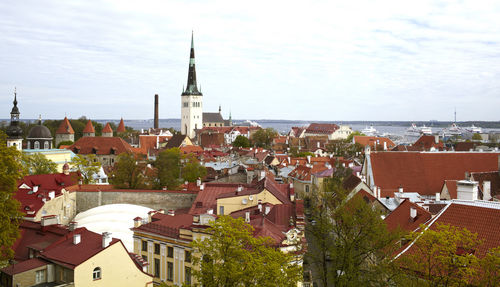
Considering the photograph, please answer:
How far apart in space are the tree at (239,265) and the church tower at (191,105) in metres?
135

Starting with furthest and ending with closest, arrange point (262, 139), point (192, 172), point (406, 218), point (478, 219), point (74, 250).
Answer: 1. point (262, 139)
2. point (192, 172)
3. point (406, 218)
4. point (74, 250)
5. point (478, 219)

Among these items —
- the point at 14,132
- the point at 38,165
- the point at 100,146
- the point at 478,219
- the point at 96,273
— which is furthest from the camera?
the point at 100,146

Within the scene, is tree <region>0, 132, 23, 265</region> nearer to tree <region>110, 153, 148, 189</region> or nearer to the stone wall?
the stone wall

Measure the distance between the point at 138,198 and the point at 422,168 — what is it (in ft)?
75.8

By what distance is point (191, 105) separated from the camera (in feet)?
495

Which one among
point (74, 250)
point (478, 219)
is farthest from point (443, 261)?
point (74, 250)

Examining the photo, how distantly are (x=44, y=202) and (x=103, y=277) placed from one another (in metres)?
16.7

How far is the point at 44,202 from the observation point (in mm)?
34906

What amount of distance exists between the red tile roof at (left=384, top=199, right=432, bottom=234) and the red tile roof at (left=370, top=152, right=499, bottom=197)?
38.7 ft

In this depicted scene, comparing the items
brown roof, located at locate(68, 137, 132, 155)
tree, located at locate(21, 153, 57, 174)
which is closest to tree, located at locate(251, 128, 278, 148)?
brown roof, located at locate(68, 137, 132, 155)

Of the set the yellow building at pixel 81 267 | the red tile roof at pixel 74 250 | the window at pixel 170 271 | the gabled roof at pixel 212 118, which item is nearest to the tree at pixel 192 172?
the window at pixel 170 271

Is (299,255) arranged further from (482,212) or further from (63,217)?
(63,217)

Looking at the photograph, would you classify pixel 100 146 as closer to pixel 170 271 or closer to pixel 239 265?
pixel 170 271

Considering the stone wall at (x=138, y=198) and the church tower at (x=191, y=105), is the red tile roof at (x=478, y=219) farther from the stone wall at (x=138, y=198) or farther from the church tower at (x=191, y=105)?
the church tower at (x=191, y=105)
